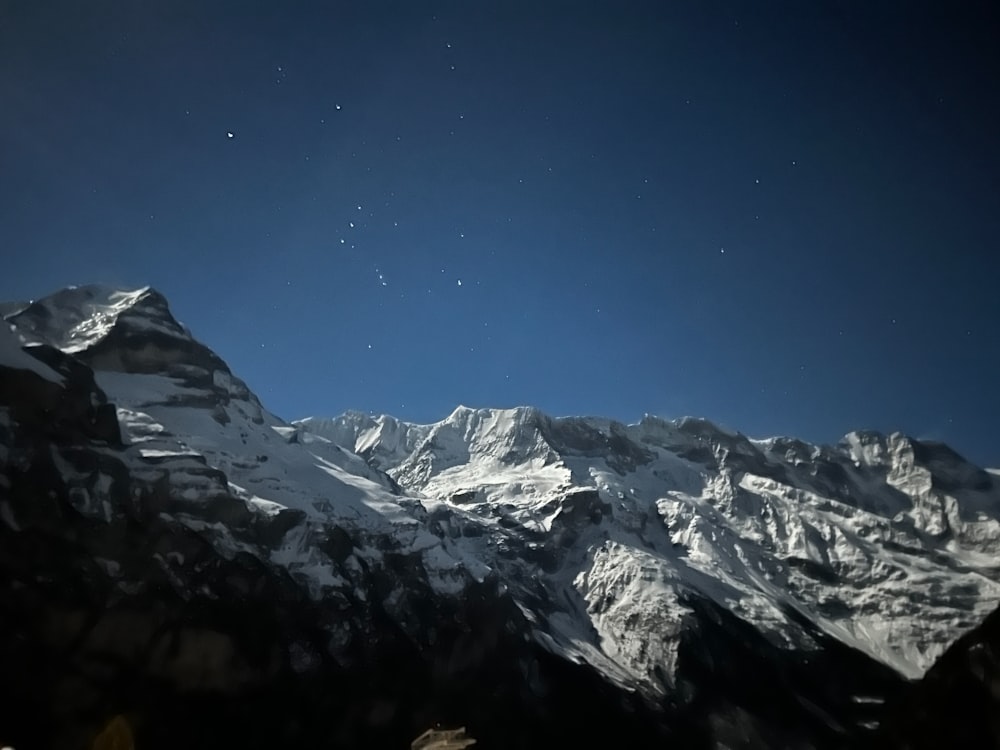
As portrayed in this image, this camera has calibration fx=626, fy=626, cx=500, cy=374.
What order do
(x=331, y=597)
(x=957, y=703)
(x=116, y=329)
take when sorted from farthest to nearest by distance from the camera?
(x=116, y=329), (x=331, y=597), (x=957, y=703)

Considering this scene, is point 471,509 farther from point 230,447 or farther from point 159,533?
point 159,533

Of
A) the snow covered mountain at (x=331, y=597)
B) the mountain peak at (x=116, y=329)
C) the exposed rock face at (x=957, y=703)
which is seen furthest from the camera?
the mountain peak at (x=116, y=329)

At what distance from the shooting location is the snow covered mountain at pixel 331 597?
7944 cm

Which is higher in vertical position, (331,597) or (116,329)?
(116,329)

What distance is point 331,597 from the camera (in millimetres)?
104750

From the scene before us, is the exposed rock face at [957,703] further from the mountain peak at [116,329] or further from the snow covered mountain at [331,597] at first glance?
the mountain peak at [116,329]

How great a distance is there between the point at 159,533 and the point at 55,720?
2711cm

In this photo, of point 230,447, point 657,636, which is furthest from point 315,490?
point 657,636

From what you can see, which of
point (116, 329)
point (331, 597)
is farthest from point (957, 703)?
point (116, 329)

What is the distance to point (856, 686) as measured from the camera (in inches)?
5340

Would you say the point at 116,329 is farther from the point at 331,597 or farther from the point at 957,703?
the point at 957,703

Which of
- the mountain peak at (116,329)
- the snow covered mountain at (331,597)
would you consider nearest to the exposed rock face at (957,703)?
the snow covered mountain at (331,597)

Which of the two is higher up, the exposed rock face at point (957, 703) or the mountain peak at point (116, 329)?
the mountain peak at point (116, 329)

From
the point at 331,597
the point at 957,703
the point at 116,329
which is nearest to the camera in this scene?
the point at 957,703
